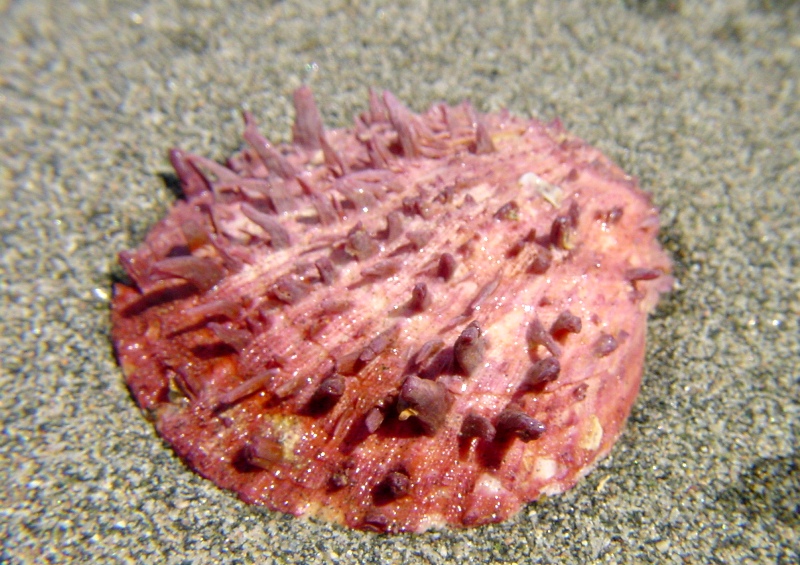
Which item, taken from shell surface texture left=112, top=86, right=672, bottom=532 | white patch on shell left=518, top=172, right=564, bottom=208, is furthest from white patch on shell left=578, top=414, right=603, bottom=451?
white patch on shell left=518, top=172, right=564, bottom=208

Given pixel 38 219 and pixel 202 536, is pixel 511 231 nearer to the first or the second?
pixel 202 536

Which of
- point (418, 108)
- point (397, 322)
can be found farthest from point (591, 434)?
point (418, 108)

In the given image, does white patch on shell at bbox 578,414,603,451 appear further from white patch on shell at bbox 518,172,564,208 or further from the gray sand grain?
white patch on shell at bbox 518,172,564,208

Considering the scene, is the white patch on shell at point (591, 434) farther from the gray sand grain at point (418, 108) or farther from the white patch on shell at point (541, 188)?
the white patch on shell at point (541, 188)

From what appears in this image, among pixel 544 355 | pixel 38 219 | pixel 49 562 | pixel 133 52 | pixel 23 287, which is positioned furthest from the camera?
pixel 133 52

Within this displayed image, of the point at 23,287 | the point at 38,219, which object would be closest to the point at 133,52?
the point at 38,219

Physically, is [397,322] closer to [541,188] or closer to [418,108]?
[541,188]

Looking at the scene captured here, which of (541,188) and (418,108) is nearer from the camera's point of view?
(541,188)
